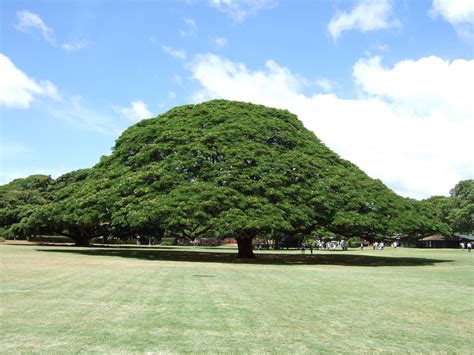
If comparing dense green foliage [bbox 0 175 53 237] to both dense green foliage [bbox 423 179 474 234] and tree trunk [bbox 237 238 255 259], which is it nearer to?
tree trunk [bbox 237 238 255 259]

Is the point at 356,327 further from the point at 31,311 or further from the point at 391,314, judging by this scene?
the point at 31,311

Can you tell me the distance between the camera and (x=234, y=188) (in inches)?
1091

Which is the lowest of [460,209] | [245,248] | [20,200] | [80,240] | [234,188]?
[245,248]

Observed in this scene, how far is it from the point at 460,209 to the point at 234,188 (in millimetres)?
72038

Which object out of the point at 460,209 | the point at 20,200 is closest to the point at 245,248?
the point at 20,200

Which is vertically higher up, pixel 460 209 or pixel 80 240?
pixel 460 209

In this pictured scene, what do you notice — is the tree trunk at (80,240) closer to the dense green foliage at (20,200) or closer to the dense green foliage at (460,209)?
the dense green foliage at (20,200)

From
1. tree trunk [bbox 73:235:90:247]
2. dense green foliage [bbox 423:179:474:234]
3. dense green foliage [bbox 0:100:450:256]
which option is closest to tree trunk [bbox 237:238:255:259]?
dense green foliage [bbox 0:100:450:256]

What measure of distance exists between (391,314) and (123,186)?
2184 centimetres

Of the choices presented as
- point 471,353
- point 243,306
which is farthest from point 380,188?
point 471,353

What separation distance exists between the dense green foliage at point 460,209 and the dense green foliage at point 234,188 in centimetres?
5819

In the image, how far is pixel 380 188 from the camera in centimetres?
3209

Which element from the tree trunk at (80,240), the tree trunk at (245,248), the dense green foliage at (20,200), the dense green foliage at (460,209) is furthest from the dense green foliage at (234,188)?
the dense green foliage at (460,209)

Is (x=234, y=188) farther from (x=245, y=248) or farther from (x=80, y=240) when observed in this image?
(x=80, y=240)
